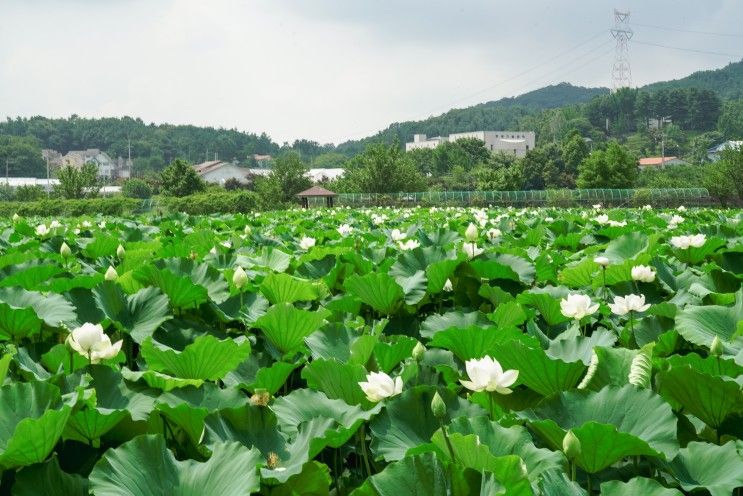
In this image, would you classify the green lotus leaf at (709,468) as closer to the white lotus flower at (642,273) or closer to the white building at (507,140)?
the white lotus flower at (642,273)

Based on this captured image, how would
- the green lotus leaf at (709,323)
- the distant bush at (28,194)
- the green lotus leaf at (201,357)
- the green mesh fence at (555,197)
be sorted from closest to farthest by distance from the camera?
the green lotus leaf at (201,357), the green lotus leaf at (709,323), the green mesh fence at (555,197), the distant bush at (28,194)

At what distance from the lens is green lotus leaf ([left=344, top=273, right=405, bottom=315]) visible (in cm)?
193

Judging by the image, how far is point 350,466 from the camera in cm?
142

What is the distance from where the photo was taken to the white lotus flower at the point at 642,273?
7.23ft

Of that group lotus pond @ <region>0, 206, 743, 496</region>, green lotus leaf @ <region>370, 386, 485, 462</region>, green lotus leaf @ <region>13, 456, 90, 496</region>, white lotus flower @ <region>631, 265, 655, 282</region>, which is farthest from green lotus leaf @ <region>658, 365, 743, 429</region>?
white lotus flower @ <region>631, 265, 655, 282</region>

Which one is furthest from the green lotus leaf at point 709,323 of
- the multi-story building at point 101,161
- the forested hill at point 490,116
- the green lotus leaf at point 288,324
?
the forested hill at point 490,116

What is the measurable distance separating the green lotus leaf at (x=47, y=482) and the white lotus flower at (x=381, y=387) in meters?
0.44

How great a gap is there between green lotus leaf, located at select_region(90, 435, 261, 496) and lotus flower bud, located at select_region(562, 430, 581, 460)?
1.33 feet

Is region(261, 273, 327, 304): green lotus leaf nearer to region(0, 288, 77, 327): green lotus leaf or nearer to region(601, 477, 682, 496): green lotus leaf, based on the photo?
region(0, 288, 77, 327): green lotus leaf

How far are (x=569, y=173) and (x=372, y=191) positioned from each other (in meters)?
27.3

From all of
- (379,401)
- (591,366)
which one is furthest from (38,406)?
(591,366)

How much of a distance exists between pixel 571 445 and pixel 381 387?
1.09ft

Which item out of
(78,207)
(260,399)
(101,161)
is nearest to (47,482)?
(260,399)

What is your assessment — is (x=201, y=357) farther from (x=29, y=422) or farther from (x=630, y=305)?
(x=630, y=305)
